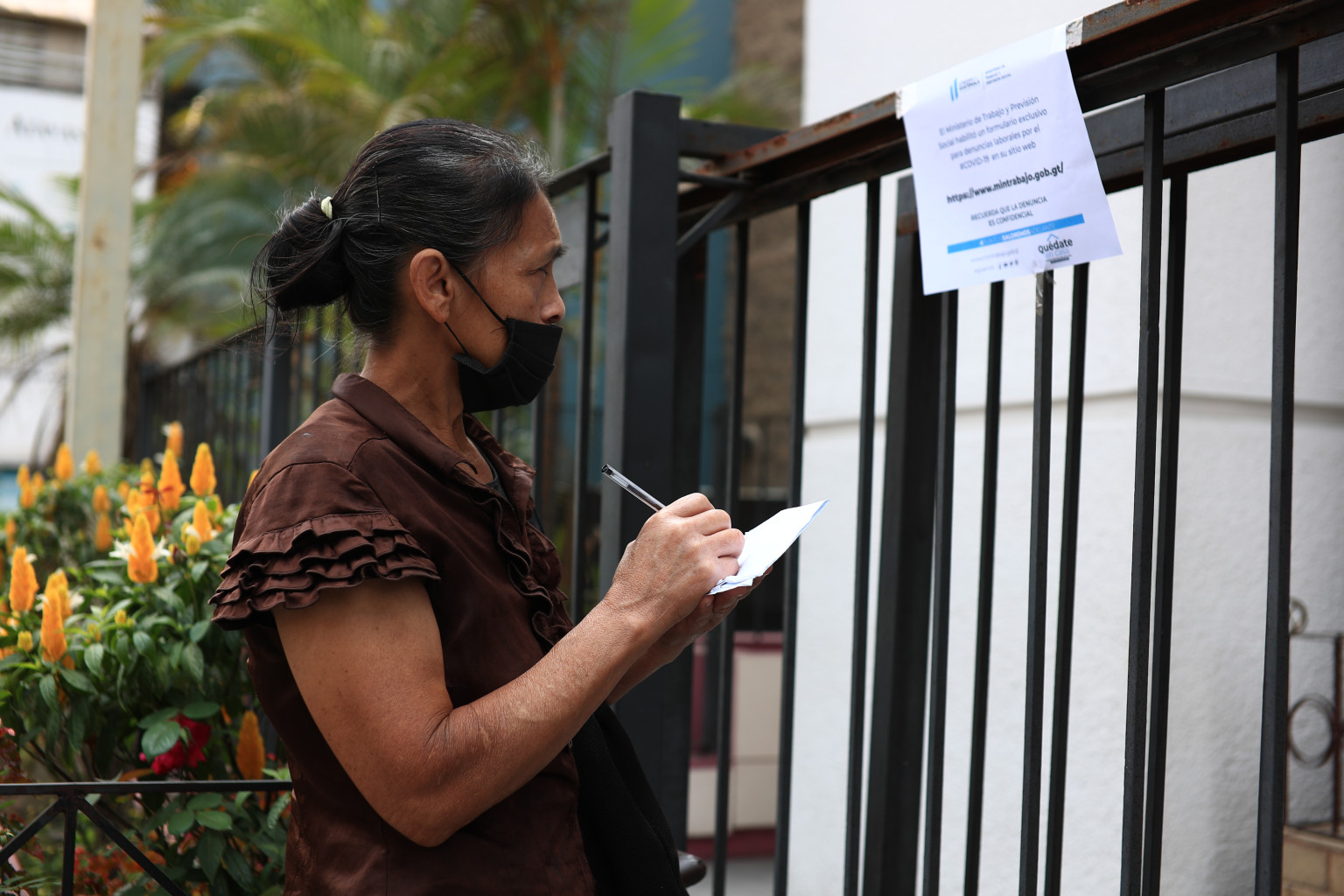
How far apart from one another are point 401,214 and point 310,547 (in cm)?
45

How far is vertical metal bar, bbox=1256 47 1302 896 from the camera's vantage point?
1.26m

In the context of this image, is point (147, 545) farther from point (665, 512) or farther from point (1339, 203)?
point (1339, 203)

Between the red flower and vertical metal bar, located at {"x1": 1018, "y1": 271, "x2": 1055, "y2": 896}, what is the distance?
154 cm

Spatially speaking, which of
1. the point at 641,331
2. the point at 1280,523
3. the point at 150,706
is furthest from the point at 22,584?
the point at 1280,523

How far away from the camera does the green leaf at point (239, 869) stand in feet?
7.07

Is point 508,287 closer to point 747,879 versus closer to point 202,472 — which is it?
point 202,472

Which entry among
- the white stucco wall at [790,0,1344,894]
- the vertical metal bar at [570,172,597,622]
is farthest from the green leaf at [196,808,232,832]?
the white stucco wall at [790,0,1344,894]

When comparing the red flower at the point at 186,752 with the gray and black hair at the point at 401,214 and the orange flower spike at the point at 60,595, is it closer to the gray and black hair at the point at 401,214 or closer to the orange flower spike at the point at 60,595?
the orange flower spike at the point at 60,595

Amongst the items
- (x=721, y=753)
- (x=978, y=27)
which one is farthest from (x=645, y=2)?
(x=721, y=753)

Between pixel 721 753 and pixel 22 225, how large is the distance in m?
10.2

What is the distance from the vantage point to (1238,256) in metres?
3.10

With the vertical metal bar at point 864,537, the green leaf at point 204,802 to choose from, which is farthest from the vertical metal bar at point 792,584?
the green leaf at point 204,802

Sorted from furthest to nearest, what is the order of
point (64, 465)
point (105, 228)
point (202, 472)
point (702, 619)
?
point (105, 228) < point (64, 465) < point (202, 472) < point (702, 619)

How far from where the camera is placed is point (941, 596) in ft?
5.71
